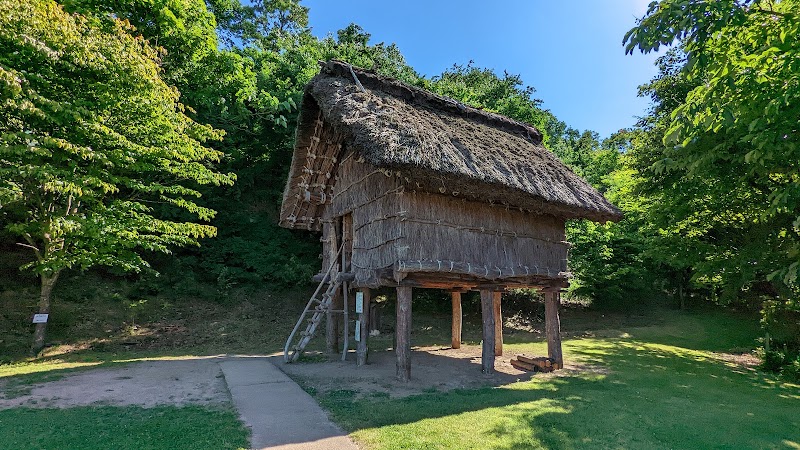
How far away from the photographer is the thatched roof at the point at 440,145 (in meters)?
8.21

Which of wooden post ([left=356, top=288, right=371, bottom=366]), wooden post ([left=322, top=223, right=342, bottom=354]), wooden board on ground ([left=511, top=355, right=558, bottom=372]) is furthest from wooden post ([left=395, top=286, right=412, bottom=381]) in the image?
wooden board on ground ([left=511, top=355, right=558, bottom=372])

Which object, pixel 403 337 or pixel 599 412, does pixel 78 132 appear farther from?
pixel 599 412

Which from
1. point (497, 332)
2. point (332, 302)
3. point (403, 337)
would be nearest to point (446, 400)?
point (403, 337)

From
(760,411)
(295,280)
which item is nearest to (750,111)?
(760,411)

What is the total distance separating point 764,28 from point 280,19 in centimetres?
3180

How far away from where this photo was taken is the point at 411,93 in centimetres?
1150

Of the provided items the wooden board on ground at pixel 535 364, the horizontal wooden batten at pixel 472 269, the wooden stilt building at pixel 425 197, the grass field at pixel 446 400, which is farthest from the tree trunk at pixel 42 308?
the wooden board on ground at pixel 535 364

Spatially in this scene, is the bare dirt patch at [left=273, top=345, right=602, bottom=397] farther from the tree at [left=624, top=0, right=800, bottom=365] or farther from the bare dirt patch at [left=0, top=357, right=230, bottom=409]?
the tree at [left=624, top=0, right=800, bottom=365]

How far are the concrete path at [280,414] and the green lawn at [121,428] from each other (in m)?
0.29

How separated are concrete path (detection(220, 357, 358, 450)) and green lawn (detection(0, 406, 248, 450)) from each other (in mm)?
290

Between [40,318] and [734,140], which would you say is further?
[40,318]

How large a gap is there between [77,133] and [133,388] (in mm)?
6377

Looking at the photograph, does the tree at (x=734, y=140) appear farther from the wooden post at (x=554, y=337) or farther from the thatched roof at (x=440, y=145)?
the wooden post at (x=554, y=337)

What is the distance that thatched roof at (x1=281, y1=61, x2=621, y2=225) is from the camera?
26.9ft
